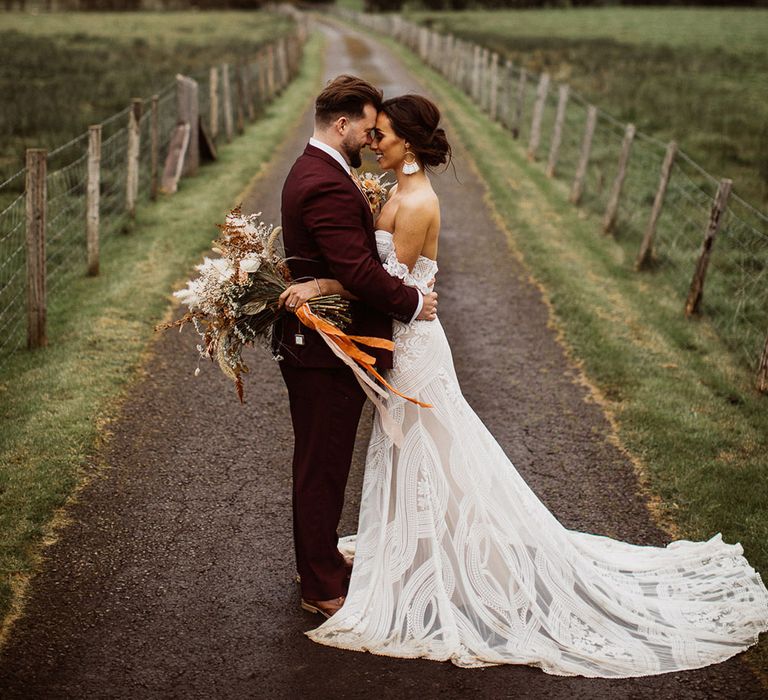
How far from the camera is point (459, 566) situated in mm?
4191

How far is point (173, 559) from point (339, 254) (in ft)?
6.36

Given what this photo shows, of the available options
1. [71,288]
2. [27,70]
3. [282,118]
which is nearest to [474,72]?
[282,118]

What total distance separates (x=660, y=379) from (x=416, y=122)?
14.2 ft

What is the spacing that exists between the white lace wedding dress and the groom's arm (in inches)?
10.7

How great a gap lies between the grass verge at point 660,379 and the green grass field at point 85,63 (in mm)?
8237

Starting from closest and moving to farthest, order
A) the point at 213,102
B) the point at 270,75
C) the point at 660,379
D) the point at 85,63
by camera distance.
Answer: the point at 660,379
the point at 213,102
the point at 270,75
the point at 85,63

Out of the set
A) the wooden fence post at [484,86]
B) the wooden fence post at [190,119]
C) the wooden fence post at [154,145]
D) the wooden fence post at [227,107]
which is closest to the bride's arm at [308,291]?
the wooden fence post at [154,145]

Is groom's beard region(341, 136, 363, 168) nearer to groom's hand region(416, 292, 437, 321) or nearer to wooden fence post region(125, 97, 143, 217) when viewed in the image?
groom's hand region(416, 292, 437, 321)

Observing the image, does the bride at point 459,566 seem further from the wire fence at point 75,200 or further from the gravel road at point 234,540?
the wire fence at point 75,200

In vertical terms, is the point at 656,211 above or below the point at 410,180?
below

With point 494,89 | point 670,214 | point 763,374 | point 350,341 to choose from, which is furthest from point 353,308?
point 494,89

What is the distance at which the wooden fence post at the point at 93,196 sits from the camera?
30.0 ft

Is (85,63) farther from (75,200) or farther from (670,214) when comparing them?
(670,214)

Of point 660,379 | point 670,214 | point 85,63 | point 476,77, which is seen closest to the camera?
point 660,379
